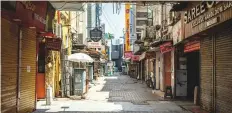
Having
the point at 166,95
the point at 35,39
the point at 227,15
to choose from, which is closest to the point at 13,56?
the point at 35,39

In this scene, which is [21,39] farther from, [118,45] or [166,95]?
[118,45]

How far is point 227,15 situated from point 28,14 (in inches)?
266

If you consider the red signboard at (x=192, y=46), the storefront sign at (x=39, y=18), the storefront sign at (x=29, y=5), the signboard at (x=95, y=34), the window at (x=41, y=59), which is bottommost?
the window at (x=41, y=59)

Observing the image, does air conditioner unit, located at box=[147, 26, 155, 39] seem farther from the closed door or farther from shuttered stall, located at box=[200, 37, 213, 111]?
shuttered stall, located at box=[200, 37, 213, 111]

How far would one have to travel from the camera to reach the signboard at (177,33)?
839 inches

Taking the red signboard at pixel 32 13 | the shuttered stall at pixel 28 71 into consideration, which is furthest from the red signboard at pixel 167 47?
the red signboard at pixel 32 13

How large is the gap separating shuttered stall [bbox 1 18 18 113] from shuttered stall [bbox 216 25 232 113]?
8.02 metres

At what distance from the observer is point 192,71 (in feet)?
79.4

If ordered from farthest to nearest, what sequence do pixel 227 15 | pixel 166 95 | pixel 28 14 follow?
pixel 166 95 < pixel 28 14 < pixel 227 15

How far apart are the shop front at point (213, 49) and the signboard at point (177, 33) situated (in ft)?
5.28

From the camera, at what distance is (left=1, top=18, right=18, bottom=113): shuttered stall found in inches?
497

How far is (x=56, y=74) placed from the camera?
24953 mm

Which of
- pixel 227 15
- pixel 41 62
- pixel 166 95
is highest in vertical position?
pixel 227 15

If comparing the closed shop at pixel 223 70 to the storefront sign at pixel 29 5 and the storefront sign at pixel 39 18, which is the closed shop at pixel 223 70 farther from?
the storefront sign at pixel 29 5
